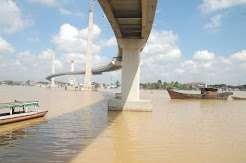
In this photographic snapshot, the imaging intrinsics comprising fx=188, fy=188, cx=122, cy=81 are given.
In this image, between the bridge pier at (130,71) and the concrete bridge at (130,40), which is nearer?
the concrete bridge at (130,40)

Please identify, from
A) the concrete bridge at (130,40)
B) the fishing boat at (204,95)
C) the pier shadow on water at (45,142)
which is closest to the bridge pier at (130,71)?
the concrete bridge at (130,40)

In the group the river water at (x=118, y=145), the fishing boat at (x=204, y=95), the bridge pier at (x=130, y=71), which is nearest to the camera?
the river water at (x=118, y=145)

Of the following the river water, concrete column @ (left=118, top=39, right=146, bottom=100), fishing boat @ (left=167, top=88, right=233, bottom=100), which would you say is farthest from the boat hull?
fishing boat @ (left=167, top=88, right=233, bottom=100)

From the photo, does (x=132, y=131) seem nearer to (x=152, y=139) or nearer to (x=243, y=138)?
(x=152, y=139)

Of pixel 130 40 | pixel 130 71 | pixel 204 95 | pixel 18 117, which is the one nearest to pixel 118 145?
pixel 18 117

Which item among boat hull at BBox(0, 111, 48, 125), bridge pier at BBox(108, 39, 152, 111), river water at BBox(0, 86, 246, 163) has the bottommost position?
river water at BBox(0, 86, 246, 163)

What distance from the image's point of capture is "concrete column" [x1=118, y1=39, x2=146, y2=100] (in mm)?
16609

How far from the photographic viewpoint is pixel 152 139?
7.36 meters

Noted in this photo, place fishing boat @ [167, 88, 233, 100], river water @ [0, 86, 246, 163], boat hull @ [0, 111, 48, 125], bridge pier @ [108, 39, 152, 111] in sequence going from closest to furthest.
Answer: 1. river water @ [0, 86, 246, 163]
2. boat hull @ [0, 111, 48, 125]
3. bridge pier @ [108, 39, 152, 111]
4. fishing boat @ [167, 88, 233, 100]

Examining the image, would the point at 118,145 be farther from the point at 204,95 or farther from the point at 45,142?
the point at 204,95

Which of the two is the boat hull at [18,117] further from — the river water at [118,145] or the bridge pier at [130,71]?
the bridge pier at [130,71]

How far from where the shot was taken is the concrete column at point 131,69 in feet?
54.5

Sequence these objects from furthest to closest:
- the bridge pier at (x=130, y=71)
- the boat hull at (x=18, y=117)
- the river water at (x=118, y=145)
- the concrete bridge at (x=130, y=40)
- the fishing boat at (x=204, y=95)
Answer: the fishing boat at (x=204, y=95), the bridge pier at (x=130, y=71), the concrete bridge at (x=130, y=40), the boat hull at (x=18, y=117), the river water at (x=118, y=145)

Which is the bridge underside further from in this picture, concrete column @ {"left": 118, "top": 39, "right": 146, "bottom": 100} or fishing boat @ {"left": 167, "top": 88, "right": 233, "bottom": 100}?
fishing boat @ {"left": 167, "top": 88, "right": 233, "bottom": 100}
